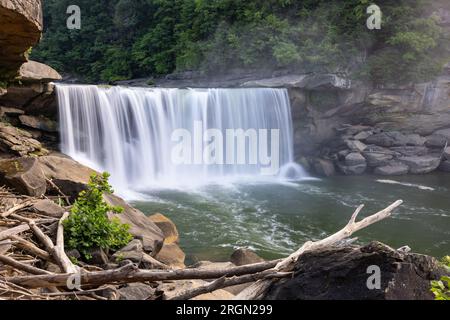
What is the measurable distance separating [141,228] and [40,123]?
7695 mm

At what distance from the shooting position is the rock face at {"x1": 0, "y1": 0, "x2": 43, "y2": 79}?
5.32 metres

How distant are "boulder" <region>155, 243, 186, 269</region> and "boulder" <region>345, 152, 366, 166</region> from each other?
12.0 m

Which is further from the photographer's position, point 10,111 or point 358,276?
point 10,111

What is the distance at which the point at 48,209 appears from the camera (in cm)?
567

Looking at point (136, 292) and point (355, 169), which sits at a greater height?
point (136, 292)

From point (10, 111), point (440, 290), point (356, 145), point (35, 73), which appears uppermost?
point (35, 73)

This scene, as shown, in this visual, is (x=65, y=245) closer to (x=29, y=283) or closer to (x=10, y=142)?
(x=29, y=283)

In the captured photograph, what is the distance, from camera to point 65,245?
5.07 meters

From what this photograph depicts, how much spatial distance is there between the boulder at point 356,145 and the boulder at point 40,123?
1237 centimetres

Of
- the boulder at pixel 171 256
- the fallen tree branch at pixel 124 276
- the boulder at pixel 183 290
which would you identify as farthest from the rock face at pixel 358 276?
the boulder at pixel 171 256

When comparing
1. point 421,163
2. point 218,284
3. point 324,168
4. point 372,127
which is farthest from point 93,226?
point 372,127

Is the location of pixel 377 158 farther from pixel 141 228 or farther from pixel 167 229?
pixel 141 228

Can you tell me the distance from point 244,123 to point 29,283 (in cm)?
1528
